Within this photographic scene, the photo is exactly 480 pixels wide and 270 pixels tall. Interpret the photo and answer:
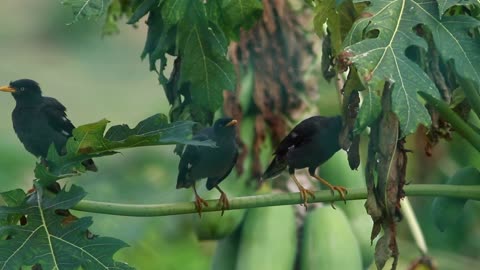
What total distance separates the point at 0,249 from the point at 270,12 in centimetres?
151

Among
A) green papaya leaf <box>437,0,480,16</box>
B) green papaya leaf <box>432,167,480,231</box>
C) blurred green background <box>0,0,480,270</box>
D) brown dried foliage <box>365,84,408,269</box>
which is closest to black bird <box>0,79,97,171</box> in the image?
blurred green background <box>0,0,480,270</box>

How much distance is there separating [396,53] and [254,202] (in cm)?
52

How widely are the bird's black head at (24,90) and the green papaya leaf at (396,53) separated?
1.20 metres

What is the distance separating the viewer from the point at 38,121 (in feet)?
12.0

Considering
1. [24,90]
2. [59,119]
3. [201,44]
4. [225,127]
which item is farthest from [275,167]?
[24,90]

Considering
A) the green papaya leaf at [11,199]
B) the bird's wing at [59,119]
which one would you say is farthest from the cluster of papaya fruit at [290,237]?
the green papaya leaf at [11,199]

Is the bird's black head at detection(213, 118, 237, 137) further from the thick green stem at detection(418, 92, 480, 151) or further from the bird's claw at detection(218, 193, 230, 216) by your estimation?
the thick green stem at detection(418, 92, 480, 151)

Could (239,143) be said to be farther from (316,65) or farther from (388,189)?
(388,189)

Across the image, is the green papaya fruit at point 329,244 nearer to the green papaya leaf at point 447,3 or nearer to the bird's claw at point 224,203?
the bird's claw at point 224,203

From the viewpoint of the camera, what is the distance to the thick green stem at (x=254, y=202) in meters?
2.98

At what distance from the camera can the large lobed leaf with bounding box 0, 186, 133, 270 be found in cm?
300

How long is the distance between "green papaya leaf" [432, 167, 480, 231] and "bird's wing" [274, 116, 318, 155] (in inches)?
20.0

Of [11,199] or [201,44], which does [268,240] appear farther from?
[11,199]

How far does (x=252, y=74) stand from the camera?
4.07m
